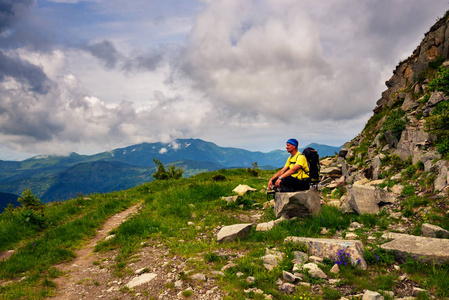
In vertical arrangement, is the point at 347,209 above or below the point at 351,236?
above

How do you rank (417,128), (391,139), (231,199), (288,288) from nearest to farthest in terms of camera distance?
(288,288)
(417,128)
(231,199)
(391,139)

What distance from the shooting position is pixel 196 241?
808 centimetres

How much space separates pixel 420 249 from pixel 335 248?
1853 mm

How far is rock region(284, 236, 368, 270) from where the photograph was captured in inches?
215

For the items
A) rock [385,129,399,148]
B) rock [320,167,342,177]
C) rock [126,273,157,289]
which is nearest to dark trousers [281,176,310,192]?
rock [126,273,157,289]

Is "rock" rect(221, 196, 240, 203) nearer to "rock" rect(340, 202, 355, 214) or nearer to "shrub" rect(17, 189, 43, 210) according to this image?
"rock" rect(340, 202, 355, 214)

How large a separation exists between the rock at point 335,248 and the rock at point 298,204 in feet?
7.85

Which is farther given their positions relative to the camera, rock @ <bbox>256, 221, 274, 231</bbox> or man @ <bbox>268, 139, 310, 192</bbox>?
man @ <bbox>268, 139, 310, 192</bbox>

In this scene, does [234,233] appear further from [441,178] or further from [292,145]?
[441,178]

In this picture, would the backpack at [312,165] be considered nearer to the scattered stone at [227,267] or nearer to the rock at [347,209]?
the rock at [347,209]

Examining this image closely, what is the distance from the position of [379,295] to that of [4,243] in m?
12.9

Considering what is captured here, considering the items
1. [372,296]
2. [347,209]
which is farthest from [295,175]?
[372,296]

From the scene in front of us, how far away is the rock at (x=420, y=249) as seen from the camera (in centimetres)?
504

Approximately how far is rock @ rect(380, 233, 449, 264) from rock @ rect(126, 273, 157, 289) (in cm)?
610
